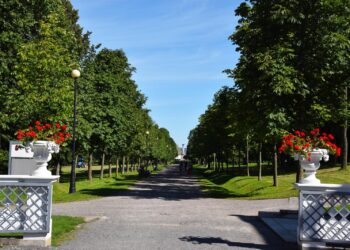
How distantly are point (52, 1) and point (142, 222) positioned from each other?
21.1 metres

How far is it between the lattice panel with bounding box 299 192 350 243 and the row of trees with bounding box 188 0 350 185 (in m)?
11.6

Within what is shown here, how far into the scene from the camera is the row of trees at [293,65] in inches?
835

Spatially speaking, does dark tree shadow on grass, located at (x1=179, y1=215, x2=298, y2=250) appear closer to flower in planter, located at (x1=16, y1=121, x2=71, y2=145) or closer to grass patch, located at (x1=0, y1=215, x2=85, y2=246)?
grass patch, located at (x1=0, y1=215, x2=85, y2=246)

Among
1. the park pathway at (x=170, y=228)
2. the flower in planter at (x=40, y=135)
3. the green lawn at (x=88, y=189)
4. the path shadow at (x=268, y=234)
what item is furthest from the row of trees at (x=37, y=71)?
the flower in planter at (x=40, y=135)

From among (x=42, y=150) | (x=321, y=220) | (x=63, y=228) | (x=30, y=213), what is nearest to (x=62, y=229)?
(x=63, y=228)

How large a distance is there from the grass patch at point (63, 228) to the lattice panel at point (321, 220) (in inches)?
208

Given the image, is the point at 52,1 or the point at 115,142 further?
the point at 115,142

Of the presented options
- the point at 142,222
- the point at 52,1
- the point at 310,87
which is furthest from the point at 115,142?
the point at 142,222

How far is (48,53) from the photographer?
76.9 ft

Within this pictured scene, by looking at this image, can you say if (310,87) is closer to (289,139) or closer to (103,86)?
(289,139)

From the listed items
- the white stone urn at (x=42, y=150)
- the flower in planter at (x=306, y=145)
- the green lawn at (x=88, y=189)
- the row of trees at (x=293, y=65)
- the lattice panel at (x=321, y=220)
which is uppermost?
the row of trees at (x=293, y=65)

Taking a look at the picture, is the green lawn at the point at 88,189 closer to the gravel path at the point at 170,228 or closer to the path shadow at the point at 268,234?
the gravel path at the point at 170,228

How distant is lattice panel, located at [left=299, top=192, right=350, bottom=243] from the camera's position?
916 cm

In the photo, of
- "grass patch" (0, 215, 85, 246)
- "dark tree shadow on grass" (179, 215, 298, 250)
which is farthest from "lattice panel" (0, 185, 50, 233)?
"dark tree shadow on grass" (179, 215, 298, 250)
